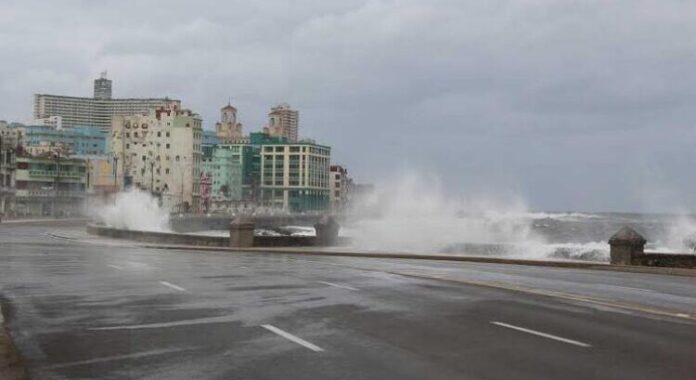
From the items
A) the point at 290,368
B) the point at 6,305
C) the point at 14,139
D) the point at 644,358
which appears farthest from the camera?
the point at 14,139

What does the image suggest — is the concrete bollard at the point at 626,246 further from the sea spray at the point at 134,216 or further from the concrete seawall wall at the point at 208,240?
the sea spray at the point at 134,216

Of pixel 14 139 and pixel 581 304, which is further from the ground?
pixel 14 139

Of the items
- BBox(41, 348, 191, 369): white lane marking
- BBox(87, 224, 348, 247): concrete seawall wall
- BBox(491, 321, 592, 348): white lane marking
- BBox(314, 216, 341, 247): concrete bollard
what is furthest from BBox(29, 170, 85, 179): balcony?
BBox(41, 348, 191, 369): white lane marking

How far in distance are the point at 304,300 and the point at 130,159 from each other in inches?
7144

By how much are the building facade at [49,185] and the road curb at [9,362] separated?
460 feet

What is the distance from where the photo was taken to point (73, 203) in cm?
15538

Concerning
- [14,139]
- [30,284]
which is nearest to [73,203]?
[14,139]

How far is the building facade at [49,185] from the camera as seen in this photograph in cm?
14650

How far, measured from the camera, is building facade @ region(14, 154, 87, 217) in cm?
14650

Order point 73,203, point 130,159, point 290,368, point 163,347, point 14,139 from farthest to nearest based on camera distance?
point 130,159 < point 14,139 < point 73,203 < point 163,347 < point 290,368

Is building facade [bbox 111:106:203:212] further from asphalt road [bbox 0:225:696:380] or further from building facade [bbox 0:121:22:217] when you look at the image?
asphalt road [bbox 0:225:696:380]

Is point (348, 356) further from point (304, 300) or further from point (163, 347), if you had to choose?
point (304, 300)

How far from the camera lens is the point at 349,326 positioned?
1165 cm

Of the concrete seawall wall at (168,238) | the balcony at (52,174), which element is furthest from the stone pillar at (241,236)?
the balcony at (52,174)
